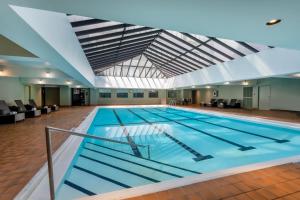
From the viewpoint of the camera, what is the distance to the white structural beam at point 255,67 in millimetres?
6727

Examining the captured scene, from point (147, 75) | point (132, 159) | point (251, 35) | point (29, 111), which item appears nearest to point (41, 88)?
point (29, 111)

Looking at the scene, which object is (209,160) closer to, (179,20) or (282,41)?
(282,41)

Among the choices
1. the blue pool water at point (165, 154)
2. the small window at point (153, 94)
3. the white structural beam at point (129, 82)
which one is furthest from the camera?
the small window at point (153, 94)

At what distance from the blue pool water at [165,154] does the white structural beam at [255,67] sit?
2.38m

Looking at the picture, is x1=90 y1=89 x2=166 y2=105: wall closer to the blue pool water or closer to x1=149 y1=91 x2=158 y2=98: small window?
x1=149 y1=91 x2=158 y2=98: small window

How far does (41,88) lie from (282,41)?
1786 centimetres

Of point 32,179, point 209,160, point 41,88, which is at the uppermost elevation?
point 41,88

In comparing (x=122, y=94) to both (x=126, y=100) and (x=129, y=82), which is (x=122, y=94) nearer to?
(x=126, y=100)

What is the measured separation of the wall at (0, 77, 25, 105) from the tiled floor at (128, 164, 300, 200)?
1044 cm

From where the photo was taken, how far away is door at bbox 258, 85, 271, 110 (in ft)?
40.6

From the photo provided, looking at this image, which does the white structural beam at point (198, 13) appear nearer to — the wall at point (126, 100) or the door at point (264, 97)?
the door at point (264, 97)

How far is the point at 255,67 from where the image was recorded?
8250 mm

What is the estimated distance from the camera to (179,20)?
248 cm

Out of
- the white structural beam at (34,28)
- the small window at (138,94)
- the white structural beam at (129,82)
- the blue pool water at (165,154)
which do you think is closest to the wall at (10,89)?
the blue pool water at (165,154)
